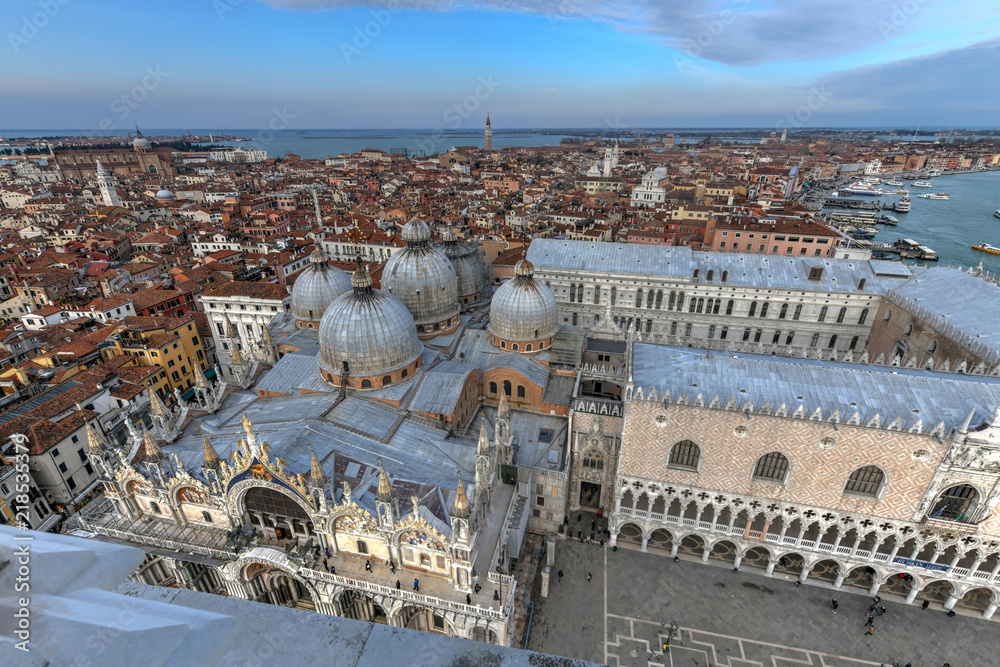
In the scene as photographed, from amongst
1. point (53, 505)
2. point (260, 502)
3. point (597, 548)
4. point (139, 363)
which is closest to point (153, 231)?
point (139, 363)

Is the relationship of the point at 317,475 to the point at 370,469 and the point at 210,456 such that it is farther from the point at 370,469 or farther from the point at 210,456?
the point at 210,456

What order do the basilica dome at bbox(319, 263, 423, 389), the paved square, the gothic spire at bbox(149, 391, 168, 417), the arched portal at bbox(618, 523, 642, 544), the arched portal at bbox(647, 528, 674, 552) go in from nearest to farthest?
1. the paved square
2. the gothic spire at bbox(149, 391, 168, 417)
3. the basilica dome at bbox(319, 263, 423, 389)
4. the arched portal at bbox(647, 528, 674, 552)
5. the arched portal at bbox(618, 523, 642, 544)

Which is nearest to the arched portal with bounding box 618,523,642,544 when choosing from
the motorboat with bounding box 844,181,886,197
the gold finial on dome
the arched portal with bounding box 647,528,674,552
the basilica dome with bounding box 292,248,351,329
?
the arched portal with bounding box 647,528,674,552

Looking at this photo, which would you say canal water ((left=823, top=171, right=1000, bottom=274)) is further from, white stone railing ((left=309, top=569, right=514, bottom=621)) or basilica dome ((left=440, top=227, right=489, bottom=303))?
white stone railing ((left=309, top=569, right=514, bottom=621))

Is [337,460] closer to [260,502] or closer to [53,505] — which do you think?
[260,502]

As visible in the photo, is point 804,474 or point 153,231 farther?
point 153,231

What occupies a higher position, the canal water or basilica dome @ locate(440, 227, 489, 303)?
basilica dome @ locate(440, 227, 489, 303)
